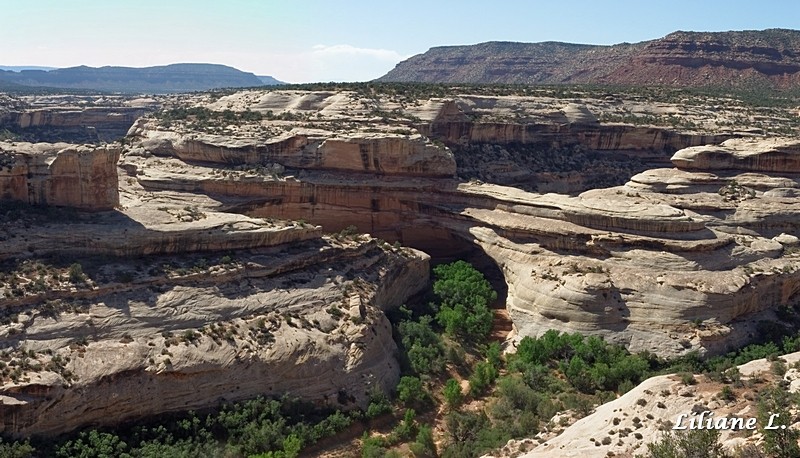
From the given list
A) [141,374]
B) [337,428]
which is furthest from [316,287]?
[141,374]

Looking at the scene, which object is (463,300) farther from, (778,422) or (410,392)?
(778,422)

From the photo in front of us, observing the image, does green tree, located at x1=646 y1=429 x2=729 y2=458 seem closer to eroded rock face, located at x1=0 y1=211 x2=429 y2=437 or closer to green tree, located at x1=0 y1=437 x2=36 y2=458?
eroded rock face, located at x1=0 y1=211 x2=429 y2=437

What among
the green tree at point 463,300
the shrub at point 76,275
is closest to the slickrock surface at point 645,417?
the green tree at point 463,300

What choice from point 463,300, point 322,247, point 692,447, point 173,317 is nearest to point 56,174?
point 173,317

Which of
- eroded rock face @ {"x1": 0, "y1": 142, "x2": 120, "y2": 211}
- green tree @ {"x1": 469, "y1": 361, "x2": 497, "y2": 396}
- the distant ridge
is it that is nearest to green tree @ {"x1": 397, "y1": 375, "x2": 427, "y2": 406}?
green tree @ {"x1": 469, "y1": 361, "x2": 497, "y2": 396}

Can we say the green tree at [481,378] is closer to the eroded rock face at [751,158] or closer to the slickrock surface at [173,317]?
the slickrock surface at [173,317]

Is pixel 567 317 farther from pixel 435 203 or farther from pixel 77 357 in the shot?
pixel 77 357

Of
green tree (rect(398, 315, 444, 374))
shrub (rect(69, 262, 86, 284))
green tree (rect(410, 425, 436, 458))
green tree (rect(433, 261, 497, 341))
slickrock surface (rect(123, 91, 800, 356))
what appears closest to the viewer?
green tree (rect(410, 425, 436, 458))
